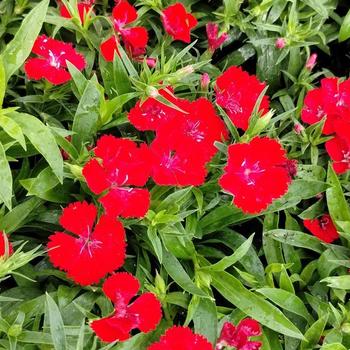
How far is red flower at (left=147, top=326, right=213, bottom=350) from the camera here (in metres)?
1.40

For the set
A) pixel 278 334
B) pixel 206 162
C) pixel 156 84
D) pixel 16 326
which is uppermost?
pixel 156 84

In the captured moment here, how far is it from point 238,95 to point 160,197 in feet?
1.24

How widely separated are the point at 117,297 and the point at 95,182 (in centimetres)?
27

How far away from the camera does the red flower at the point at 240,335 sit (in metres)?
1.48

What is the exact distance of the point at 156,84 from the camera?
165 centimetres

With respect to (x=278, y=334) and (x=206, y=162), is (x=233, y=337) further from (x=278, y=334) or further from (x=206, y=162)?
(x=206, y=162)

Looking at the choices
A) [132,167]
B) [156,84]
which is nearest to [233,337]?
[132,167]

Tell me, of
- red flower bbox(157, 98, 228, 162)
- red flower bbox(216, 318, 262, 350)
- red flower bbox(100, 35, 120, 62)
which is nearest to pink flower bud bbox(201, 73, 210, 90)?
red flower bbox(157, 98, 228, 162)

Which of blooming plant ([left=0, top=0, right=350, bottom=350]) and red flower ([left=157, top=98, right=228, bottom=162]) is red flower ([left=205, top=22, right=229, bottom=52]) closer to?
blooming plant ([left=0, top=0, right=350, bottom=350])

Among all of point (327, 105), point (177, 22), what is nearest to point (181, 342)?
point (327, 105)

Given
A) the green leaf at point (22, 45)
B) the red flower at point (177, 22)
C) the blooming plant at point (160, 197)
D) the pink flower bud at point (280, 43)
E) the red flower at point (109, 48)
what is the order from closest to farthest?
the blooming plant at point (160, 197)
the green leaf at point (22, 45)
the red flower at point (109, 48)
the red flower at point (177, 22)
the pink flower bud at point (280, 43)

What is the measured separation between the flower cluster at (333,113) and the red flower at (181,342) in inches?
28.9

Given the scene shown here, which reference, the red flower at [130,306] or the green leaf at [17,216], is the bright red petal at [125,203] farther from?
the green leaf at [17,216]

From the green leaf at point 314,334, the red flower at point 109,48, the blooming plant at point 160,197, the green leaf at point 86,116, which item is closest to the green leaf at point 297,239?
the blooming plant at point 160,197
